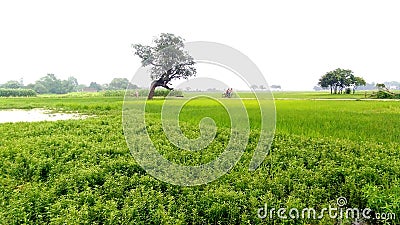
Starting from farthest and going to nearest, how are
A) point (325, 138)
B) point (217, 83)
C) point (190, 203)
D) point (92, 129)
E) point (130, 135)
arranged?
point (92, 129), point (130, 135), point (325, 138), point (217, 83), point (190, 203)

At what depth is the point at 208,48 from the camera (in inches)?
253

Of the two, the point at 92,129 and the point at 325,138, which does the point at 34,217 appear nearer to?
the point at 92,129

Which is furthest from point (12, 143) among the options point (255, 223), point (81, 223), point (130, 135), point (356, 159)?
point (356, 159)

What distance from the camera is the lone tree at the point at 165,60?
88.3 ft

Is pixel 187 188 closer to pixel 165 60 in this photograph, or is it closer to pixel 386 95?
pixel 165 60

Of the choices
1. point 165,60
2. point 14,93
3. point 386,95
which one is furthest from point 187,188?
point 14,93

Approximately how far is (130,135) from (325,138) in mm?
5365
